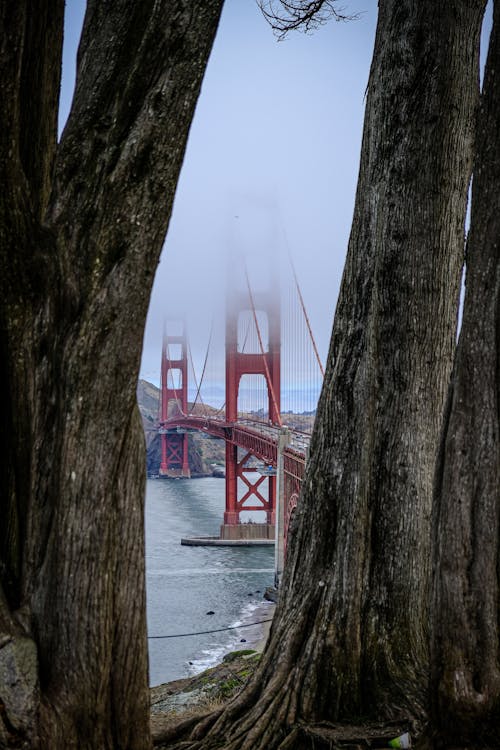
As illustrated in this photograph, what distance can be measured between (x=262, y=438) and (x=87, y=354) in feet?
66.5

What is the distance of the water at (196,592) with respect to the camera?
13.4 metres

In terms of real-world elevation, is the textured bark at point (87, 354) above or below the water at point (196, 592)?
above

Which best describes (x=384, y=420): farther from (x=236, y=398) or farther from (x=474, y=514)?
(x=236, y=398)

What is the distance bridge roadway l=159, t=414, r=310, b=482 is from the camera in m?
17.6

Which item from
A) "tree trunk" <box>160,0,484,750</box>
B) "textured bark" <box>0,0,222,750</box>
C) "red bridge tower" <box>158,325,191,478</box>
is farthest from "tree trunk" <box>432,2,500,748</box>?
"red bridge tower" <box>158,325,191,478</box>

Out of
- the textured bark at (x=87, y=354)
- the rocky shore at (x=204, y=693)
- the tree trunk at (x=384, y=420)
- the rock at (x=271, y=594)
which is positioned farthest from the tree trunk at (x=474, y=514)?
the rock at (x=271, y=594)

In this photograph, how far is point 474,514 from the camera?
2.04 metres

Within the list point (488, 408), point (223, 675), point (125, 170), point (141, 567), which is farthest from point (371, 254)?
point (223, 675)

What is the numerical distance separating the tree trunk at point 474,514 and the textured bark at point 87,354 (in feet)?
2.53

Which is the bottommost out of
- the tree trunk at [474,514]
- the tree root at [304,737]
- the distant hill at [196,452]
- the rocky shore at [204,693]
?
the distant hill at [196,452]

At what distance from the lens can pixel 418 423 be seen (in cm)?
273

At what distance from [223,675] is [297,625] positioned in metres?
→ 3.50

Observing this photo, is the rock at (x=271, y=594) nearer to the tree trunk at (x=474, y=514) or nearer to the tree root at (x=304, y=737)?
the tree root at (x=304, y=737)

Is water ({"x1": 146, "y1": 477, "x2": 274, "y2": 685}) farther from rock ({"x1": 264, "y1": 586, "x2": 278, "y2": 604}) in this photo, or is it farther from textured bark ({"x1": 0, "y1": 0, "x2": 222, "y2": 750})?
textured bark ({"x1": 0, "y1": 0, "x2": 222, "y2": 750})
